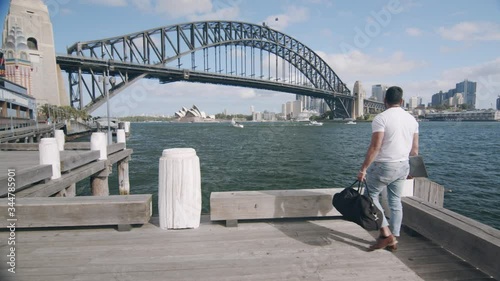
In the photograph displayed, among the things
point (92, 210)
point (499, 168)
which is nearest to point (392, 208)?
point (92, 210)

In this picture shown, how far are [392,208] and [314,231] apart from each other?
37.4 inches

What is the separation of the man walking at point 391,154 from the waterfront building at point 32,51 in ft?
180

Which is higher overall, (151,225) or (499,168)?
(151,225)

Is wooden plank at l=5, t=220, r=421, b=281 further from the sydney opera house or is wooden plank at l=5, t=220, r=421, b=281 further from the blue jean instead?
the sydney opera house

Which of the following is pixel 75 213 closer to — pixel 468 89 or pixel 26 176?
pixel 26 176

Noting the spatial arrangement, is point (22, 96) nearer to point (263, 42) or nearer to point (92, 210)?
point (92, 210)

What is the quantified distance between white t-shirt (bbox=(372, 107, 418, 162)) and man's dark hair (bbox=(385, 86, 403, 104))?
100mm

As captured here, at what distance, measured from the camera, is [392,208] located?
3143mm

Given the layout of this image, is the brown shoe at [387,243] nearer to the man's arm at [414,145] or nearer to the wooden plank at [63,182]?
the man's arm at [414,145]

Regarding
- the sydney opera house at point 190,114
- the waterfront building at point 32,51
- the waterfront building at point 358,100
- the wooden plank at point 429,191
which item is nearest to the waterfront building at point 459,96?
the waterfront building at point 358,100

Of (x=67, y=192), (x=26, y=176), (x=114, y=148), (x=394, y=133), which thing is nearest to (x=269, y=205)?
(x=394, y=133)

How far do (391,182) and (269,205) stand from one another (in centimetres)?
148

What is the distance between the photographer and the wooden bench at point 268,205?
356cm

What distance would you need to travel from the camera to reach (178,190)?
3416mm
